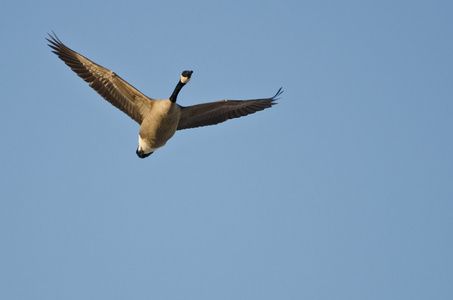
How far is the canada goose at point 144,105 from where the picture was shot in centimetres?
1266

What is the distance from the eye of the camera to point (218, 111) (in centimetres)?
1420

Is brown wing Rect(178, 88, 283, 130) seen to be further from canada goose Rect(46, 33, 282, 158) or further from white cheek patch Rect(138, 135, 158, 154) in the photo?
white cheek patch Rect(138, 135, 158, 154)

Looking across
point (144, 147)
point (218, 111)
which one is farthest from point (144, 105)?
point (218, 111)

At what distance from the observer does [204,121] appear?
14.2 metres

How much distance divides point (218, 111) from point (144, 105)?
78.0 inches

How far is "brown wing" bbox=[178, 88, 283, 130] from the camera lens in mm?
13633

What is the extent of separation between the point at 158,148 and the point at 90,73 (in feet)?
7.87

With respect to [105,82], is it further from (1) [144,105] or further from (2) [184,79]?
(2) [184,79]

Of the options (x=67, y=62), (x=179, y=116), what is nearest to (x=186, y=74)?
(x=179, y=116)

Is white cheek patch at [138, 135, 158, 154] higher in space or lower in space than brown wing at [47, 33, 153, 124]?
lower

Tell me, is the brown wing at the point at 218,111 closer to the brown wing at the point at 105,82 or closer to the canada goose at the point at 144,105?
the canada goose at the point at 144,105

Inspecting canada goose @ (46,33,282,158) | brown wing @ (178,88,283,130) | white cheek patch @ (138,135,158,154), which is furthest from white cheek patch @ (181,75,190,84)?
white cheek patch @ (138,135,158,154)

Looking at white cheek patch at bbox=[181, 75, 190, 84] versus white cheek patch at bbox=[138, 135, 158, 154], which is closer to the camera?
white cheek patch at bbox=[181, 75, 190, 84]

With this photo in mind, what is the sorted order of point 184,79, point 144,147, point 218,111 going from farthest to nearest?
point 218,111 < point 144,147 < point 184,79
